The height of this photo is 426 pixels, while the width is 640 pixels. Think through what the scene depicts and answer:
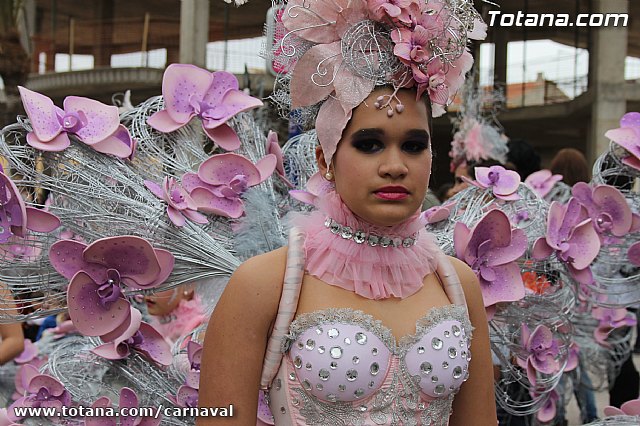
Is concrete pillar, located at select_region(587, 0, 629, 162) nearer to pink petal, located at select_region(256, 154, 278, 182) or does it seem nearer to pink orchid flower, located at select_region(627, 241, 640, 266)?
pink orchid flower, located at select_region(627, 241, 640, 266)

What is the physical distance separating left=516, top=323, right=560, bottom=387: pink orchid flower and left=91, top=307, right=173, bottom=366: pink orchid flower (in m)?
1.14

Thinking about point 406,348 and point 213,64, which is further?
point 213,64

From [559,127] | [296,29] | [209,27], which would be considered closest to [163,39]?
[209,27]

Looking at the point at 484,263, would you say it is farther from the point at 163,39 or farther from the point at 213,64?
the point at 163,39

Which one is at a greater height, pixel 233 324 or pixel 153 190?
pixel 153 190

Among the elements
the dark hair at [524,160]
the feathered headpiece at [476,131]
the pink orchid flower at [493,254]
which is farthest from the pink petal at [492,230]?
the feathered headpiece at [476,131]

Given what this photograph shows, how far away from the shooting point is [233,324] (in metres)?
1.75

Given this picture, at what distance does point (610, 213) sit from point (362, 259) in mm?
1454

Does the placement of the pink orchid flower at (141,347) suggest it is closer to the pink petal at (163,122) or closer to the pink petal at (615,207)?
the pink petal at (163,122)

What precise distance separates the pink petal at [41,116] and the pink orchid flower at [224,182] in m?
0.40

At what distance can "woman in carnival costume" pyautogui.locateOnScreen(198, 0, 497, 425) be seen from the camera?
5.71 ft

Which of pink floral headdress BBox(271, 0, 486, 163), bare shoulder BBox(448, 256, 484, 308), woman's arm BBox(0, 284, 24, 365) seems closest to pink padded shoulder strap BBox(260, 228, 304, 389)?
pink floral headdress BBox(271, 0, 486, 163)

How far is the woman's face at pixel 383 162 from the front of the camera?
1757mm

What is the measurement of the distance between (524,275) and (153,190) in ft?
4.65
